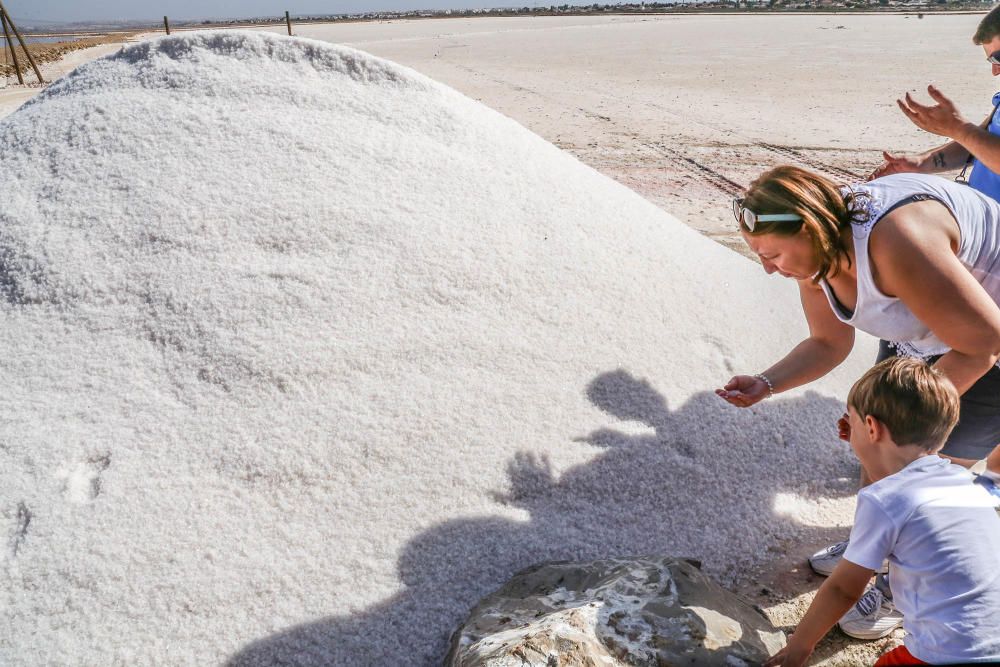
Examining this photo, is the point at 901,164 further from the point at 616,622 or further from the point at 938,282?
the point at 616,622

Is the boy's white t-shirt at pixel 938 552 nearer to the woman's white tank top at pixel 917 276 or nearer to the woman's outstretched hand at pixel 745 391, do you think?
the woman's white tank top at pixel 917 276

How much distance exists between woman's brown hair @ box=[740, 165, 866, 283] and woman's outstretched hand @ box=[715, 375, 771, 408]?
45 centimetres

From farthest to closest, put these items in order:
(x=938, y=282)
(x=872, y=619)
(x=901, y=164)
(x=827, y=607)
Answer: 1. (x=901, y=164)
2. (x=872, y=619)
3. (x=938, y=282)
4. (x=827, y=607)

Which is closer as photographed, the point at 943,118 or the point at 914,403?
the point at 914,403

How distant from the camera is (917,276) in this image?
1.33m

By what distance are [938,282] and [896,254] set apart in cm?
9

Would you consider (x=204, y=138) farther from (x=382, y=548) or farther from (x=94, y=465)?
(x=382, y=548)

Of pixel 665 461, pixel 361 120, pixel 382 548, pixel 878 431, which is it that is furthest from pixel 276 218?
pixel 878 431

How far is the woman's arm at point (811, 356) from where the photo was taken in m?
1.79

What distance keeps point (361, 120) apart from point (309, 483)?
150 cm

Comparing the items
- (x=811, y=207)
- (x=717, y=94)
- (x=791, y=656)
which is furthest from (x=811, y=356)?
(x=717, y=94)

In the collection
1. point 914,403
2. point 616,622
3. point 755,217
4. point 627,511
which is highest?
point 755,217

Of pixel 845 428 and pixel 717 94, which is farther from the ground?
pixel 717 94

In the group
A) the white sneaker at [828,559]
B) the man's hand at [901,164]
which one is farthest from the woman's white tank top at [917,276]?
the man's hand at [901,164]
